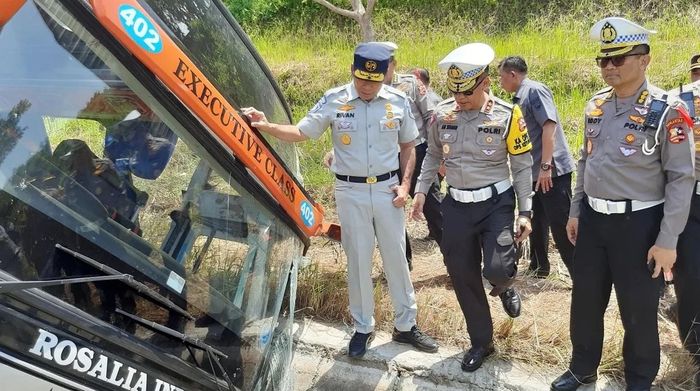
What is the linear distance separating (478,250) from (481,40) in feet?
28.7

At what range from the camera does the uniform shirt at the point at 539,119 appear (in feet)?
13.0

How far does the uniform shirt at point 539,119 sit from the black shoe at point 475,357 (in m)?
1.45

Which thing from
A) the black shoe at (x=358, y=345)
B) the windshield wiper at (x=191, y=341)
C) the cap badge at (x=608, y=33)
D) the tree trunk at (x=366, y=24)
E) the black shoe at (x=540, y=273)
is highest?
the tree trunk at (x=366, y=24)

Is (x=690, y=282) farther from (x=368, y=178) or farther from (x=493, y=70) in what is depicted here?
(x=493, y=70)

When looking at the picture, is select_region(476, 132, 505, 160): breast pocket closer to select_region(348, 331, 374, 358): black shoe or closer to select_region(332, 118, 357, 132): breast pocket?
select_region(332, 118, 357, 132): breast pocket

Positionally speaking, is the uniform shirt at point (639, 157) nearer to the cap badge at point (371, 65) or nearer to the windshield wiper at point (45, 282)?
the cap badge at point (371, 65)

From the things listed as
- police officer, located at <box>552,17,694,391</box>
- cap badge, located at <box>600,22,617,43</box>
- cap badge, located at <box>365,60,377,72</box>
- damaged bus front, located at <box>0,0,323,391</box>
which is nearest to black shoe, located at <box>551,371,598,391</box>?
police officer, located at <box>552,17,694,391</box>

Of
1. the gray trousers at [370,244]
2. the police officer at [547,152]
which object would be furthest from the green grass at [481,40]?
the gray trousers at [370,244]

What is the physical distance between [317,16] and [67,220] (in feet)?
43.1

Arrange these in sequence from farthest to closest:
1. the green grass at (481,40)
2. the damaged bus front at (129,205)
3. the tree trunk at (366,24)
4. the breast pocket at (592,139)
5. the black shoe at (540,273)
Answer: the green grass at (481,40) < the tree trunk at (366,24) < the black shoe at (540,273) < the breast pocket at (592,139) < the damaged bus front at (129,205)

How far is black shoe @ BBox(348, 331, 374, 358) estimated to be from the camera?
10.3ft

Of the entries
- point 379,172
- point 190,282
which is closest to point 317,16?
point 379,172

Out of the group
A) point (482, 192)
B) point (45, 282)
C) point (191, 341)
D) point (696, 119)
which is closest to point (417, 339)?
point (482, 192)

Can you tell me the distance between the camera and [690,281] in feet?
9.05
